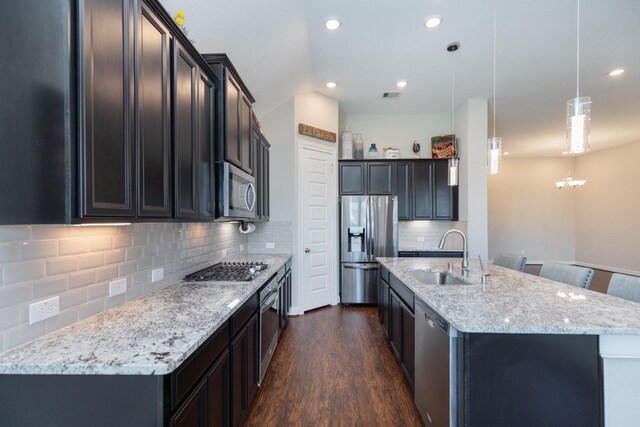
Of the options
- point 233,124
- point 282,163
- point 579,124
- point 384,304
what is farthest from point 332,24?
point 384,304

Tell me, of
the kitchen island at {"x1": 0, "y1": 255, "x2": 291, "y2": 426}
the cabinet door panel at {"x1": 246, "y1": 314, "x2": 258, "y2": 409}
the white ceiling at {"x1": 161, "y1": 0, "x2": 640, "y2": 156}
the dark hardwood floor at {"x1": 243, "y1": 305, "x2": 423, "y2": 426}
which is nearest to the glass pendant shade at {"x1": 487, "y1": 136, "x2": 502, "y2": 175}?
the white ceiling at {"x1": 161, "y1": 0, "x2": 640, "y2": 156}

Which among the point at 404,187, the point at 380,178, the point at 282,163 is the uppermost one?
the point at 282,163

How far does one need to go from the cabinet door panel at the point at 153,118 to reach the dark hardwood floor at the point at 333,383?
1679mm

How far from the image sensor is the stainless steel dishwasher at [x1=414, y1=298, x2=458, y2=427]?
4.84ft

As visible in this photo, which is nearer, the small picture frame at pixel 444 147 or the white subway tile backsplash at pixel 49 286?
the white subway tile backsplash at pixel 49 286

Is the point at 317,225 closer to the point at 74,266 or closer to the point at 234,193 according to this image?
the point at 234,193

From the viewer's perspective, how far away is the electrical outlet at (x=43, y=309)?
3.75 feet

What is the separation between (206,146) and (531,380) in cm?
220

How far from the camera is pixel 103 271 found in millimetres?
1515

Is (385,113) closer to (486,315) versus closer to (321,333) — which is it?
(321,333)

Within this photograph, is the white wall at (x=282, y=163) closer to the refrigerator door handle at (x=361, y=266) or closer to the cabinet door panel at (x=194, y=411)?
the refrigerator door handle at (x=361, y=266)

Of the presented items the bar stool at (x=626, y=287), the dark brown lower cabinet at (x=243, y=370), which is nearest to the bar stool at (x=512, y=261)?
the bar stool at (x=626, y=287)

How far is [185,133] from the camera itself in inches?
65.6

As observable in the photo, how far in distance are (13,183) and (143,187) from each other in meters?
0.41
